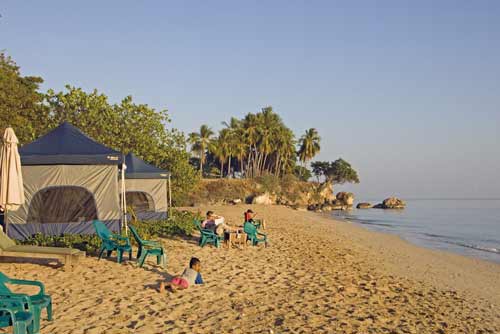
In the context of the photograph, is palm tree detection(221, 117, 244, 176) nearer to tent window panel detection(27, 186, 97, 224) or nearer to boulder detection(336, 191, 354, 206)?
boulder detection(336, 191, 354, 206)

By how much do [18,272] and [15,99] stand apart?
15.6m

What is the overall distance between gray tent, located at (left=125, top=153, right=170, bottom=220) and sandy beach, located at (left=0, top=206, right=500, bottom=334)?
627cm

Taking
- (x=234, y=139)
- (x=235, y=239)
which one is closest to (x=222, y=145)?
(x=234, y=139)

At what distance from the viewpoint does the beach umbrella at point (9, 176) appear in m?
7.68

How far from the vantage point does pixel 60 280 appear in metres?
7.53

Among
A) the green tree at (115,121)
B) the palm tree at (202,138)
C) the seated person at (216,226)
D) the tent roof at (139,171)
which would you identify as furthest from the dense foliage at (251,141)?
the seated person at (216,226)

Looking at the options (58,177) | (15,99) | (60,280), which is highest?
(15,99)

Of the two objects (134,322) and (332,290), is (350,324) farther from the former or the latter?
(134,322)

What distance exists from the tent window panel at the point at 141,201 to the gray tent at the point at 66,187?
Result: 6.10 metres

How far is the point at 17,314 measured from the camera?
14.7 feet

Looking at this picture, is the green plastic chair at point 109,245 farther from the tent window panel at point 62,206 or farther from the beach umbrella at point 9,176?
the tent window panel at point 62,206

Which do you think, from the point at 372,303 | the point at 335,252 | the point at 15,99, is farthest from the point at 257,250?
the point at 15,99

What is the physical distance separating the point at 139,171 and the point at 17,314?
41.4 ft

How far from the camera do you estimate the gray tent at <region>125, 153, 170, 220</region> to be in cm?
1705
